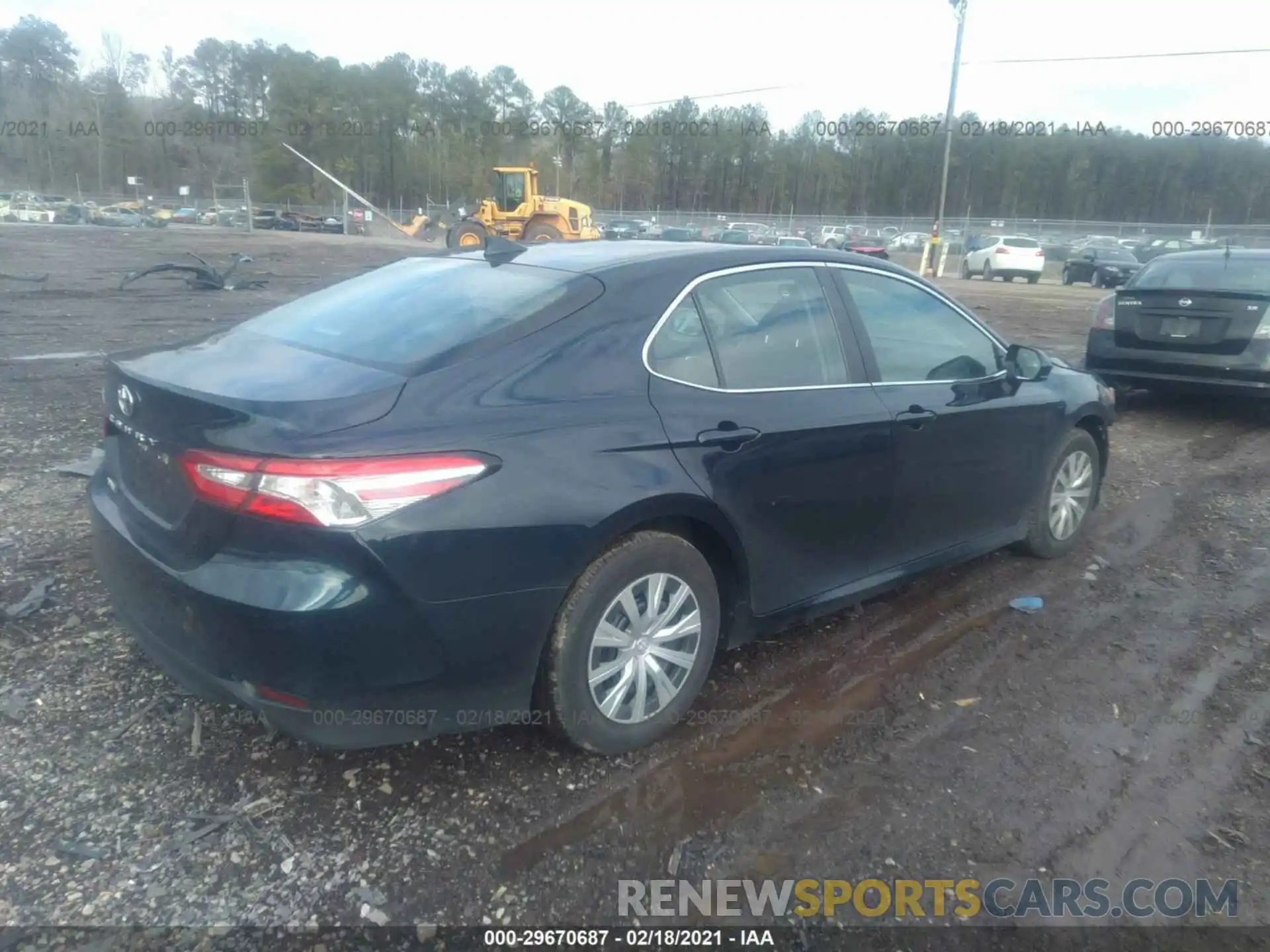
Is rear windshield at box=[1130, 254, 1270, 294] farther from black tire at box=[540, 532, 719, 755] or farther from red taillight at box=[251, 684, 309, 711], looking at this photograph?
red taillight at box=[251, 684, 309, 711]

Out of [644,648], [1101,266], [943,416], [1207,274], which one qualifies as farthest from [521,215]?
[644,648]

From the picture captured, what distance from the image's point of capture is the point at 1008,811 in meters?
2.86

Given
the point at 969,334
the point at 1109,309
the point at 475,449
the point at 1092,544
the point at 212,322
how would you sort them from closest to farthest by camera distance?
the point at 475,449 → the point at 969,334 → the point at 1092,544 → the point at 1109,309 → the point at 212,322

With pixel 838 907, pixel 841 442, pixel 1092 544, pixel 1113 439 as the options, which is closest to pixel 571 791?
pixel 838 907

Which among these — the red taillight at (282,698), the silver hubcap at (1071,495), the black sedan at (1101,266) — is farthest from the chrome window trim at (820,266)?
the black sedan at (1101,266)

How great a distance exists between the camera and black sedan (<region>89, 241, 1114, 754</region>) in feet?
7.94

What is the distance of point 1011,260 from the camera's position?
102ft

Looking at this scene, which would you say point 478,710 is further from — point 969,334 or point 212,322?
point 212,322

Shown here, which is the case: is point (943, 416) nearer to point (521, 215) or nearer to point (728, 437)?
point (728, 437)

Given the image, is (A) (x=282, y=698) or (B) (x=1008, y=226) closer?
(A) (x=282, y=698)

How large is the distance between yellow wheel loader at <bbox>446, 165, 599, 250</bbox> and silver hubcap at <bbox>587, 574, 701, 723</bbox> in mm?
28281

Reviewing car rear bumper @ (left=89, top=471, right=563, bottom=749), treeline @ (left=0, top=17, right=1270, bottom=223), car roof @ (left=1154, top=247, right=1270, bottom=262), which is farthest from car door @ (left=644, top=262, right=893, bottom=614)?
treeline @ (left=0, top=17, right=1270, bottom=223)

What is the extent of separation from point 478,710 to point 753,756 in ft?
3.16

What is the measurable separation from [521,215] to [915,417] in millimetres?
28808
